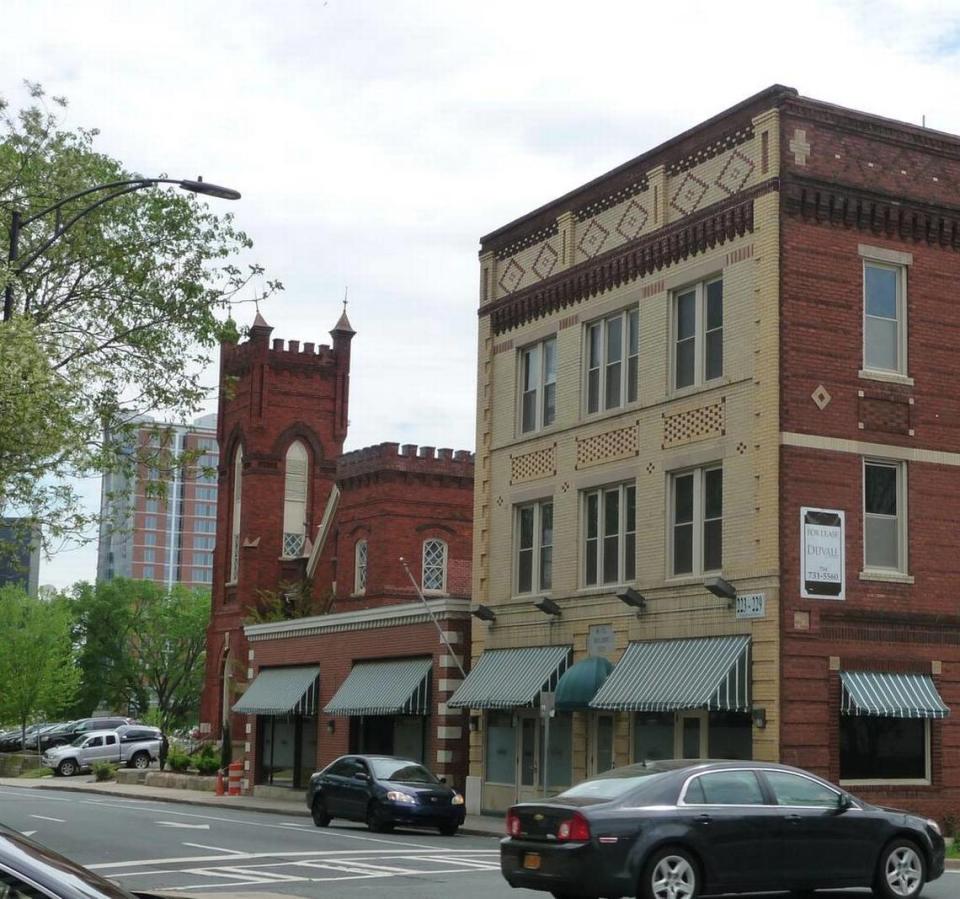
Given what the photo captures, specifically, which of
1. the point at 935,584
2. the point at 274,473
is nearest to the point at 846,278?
the point at 935,584

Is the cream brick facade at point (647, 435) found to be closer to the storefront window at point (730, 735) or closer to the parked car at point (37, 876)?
the storefront window at point (730, 735)

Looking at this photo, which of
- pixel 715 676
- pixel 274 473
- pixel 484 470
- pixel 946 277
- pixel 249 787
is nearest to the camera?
pixel 715 676

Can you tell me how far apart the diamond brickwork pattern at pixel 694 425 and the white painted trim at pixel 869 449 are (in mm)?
1624

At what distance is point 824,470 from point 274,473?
35.7m

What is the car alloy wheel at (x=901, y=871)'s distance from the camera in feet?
53.6

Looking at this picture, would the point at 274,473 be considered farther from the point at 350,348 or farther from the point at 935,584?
the point at 935,584

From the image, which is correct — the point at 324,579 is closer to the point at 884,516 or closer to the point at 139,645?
the point at 884,516

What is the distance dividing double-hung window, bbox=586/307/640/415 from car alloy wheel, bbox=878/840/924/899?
15.5 metres

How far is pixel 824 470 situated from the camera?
2720 centimetres

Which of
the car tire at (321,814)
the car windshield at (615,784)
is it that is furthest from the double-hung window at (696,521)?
the car windshield at (615,784)

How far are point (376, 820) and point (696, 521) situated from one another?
25.6 ft

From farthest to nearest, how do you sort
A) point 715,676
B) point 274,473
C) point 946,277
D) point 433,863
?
point 274,473 → point 946,277 → point 715,676 → point 433,863

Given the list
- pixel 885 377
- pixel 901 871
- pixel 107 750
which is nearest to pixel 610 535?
pixel 885 377

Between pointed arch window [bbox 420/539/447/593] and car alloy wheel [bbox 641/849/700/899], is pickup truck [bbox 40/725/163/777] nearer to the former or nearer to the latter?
pointed arch window [bbox 420/539/447/593]
